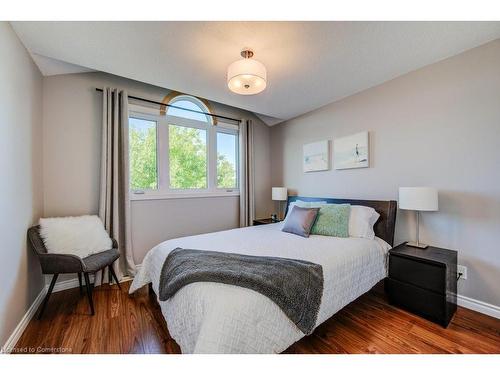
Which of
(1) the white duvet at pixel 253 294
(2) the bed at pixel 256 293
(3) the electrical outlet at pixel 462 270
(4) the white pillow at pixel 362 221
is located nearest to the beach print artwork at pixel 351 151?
(2) the bed at pixel 256 293

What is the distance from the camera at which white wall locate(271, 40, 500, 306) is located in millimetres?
1868

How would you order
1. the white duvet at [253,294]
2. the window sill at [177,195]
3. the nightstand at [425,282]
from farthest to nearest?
the window sill at [177,195], the nightstand at [425,282], the white duvet at [253,294]

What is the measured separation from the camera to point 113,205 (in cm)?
255

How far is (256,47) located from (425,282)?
244 cm

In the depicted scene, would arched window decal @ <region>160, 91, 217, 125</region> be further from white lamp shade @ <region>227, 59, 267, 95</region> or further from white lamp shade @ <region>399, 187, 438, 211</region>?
white lamp shade @ <region>399, 187, 438, 211</region>

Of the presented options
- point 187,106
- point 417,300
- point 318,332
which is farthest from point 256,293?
point 187,106

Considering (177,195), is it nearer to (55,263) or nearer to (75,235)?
(75,235)

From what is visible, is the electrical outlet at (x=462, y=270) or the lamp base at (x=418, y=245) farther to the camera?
the lamp base at (x=418, y=245)

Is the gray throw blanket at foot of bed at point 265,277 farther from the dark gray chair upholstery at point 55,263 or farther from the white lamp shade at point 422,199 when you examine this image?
the white lamp shade at point 422,199

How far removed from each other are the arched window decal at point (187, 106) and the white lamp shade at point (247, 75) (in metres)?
1.67

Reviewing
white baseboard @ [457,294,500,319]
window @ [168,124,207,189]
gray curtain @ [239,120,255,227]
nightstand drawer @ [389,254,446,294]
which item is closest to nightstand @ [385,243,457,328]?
nightstand drawer @ [389,254,446,294]

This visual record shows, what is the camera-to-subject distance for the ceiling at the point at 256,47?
161 centimetres

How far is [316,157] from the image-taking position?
329 cm

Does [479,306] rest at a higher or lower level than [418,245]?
lower
